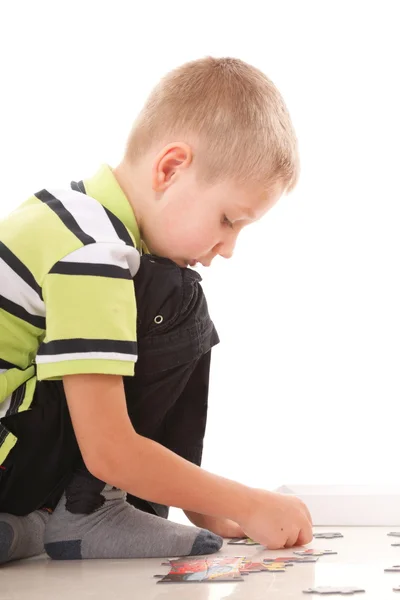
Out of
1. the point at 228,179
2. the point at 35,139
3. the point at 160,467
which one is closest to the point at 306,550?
the point at 160,467

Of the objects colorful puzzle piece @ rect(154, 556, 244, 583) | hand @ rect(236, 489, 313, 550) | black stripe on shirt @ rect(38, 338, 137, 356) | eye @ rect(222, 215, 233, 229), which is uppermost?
eye @ rect(222, 215, 233, 229)

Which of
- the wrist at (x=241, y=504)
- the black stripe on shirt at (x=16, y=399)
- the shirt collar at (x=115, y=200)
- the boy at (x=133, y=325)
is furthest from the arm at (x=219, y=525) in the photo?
the shirt collar at (x=115, y=200)

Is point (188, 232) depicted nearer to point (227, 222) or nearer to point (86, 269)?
point (227, 222)

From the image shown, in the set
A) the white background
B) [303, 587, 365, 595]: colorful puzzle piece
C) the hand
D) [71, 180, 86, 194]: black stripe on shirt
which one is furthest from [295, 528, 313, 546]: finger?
the white background

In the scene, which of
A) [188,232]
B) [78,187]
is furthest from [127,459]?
[78,187]

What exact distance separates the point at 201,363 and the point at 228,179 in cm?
34

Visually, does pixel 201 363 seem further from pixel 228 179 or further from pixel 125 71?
pixel 125 71

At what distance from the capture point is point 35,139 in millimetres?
2961

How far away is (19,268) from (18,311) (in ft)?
0.22

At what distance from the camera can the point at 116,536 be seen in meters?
1.40

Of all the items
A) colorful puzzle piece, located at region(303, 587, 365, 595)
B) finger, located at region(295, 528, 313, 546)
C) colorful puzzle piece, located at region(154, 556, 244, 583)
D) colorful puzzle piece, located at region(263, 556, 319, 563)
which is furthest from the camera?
finger, located at region(295, 528, 313, 546)

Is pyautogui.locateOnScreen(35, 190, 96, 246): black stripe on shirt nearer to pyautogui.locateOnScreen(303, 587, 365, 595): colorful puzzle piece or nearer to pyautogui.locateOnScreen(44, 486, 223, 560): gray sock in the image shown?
pyautogui.locateOnScreen(44, 486, 223, 560): gray sock

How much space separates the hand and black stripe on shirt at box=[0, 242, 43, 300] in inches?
18.1

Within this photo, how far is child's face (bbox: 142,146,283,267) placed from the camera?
1.45 metres
